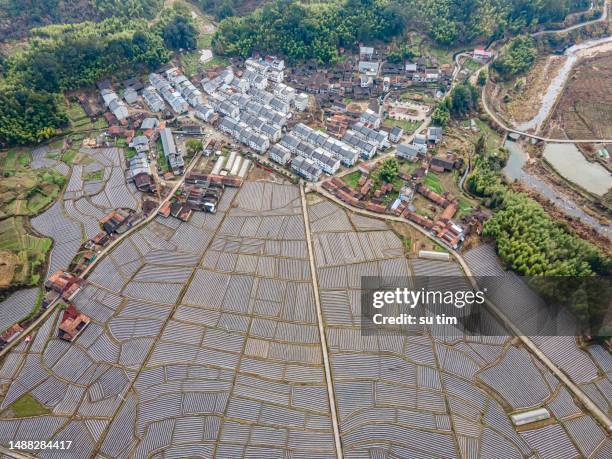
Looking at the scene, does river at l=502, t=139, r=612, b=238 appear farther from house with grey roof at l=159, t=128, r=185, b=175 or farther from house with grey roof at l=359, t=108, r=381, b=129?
house with grey roof at l=159, t=128, r=185, b=175

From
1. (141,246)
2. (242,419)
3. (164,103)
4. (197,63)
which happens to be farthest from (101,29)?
(242,419)

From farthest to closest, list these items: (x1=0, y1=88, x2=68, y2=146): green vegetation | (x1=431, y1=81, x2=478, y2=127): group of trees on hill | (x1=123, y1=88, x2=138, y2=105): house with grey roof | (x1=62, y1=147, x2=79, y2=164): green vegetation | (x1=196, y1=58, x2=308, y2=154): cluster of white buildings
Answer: (x1=123, y1=88, x2=138, y2=105): house with grey roof < (x1=431, y1=81, x2=478, y2=127): group of trees on hill < (x1=196, y1=58, x2=308, y2=154): cluster of white buildings < (x1=62, y1=147, x2=79, y2=164): green vegetation < (x1=0, y1=88, x2=68, y2=146): green vegetation

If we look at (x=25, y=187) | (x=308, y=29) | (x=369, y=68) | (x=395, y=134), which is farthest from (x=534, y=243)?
(x=25, y=187)

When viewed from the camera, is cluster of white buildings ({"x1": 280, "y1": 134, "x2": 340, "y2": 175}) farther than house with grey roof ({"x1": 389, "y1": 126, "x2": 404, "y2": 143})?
No

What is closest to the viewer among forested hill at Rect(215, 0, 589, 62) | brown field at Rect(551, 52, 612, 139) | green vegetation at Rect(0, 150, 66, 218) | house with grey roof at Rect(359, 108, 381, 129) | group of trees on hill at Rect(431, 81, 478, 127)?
green vegetation at Rect(0, 150, 66, 218)

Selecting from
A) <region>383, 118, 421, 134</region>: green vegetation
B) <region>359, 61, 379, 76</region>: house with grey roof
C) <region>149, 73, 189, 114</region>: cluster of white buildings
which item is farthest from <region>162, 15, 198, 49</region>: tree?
<region>383, 118, 421, 134</region>: green vegetation

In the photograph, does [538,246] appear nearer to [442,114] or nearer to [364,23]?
[442,114]

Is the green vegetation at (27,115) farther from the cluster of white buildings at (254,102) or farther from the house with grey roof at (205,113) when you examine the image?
the cluster of white buildings at (254,102)
